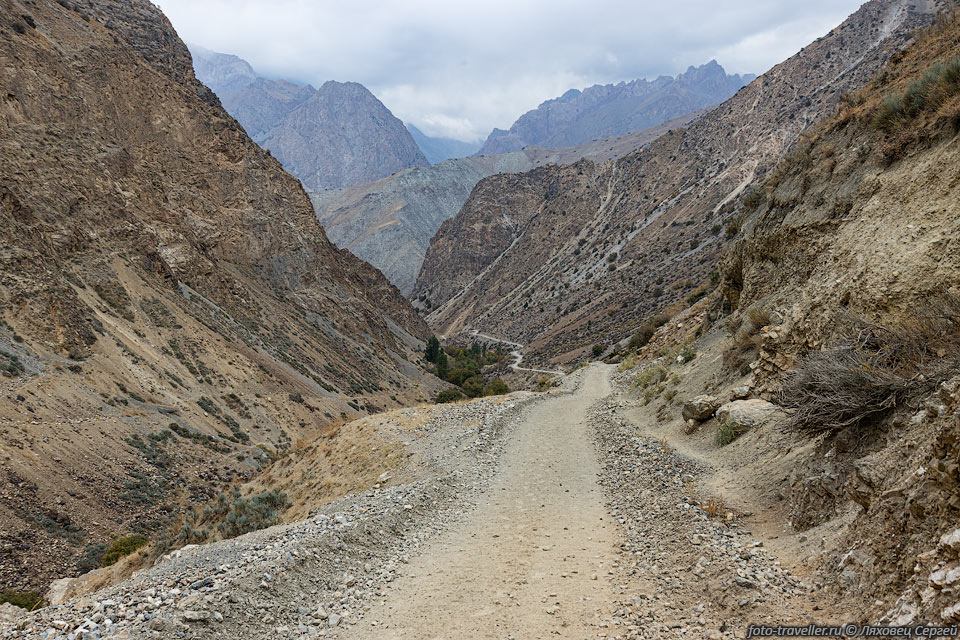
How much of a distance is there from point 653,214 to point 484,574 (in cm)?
9429

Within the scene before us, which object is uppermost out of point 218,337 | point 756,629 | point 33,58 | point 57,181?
point 33,58

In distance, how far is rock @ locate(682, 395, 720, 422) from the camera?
413 inches

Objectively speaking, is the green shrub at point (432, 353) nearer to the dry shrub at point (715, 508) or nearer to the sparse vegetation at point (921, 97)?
the sparse vegetation at point (921, 97)

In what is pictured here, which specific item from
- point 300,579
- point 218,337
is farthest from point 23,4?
point 300,579

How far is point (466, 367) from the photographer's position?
217ft

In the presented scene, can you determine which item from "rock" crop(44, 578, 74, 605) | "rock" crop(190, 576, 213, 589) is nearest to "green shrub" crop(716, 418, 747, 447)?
"rock" crop(190, 576, 213, 589)

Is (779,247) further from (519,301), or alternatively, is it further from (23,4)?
(519,301)

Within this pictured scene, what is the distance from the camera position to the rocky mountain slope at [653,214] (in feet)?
230

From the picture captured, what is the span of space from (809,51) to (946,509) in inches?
4309

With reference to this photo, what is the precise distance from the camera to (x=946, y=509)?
343 centimetres

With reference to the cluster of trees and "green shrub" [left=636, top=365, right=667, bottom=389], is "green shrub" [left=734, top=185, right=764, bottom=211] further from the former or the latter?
the cluster of trees

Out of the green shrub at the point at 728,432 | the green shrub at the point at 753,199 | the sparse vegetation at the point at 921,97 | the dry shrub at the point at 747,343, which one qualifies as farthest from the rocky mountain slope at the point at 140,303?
the green shrub at the point at 753,199

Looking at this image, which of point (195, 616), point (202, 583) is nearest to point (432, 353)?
point (202, 583)

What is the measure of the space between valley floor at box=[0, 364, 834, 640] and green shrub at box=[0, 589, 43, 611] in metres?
5.45
